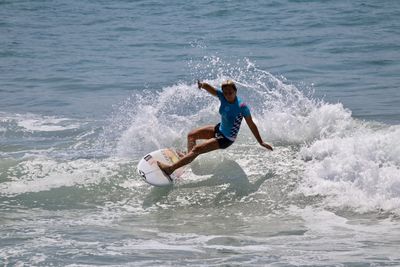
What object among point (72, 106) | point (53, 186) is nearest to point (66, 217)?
point (53, 186)

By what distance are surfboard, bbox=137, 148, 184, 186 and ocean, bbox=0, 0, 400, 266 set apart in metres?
0.19

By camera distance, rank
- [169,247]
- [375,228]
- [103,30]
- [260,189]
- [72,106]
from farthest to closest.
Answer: [103,30] < [72,106] < [260,189] < [375,228] < [169,247]

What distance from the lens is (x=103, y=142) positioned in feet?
43.1

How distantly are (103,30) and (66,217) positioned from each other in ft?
58.4

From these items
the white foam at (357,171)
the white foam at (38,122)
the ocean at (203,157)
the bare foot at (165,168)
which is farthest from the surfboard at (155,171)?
the white foam at (38,122)

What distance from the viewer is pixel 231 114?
10.4 meters

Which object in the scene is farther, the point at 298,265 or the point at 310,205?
the point at 310,205

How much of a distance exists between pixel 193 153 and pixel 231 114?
0.71 meters

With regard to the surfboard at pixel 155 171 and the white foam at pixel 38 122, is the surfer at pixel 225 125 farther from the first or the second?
the white foam at pixel 38 122

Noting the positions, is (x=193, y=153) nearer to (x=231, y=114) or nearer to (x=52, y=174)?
(x=231, y=114)

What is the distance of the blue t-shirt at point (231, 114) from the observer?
33.9 feet

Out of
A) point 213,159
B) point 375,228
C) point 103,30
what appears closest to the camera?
point 375,228

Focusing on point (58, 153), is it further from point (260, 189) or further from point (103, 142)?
point (260, 189)

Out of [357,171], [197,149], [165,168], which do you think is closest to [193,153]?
[197,149]
